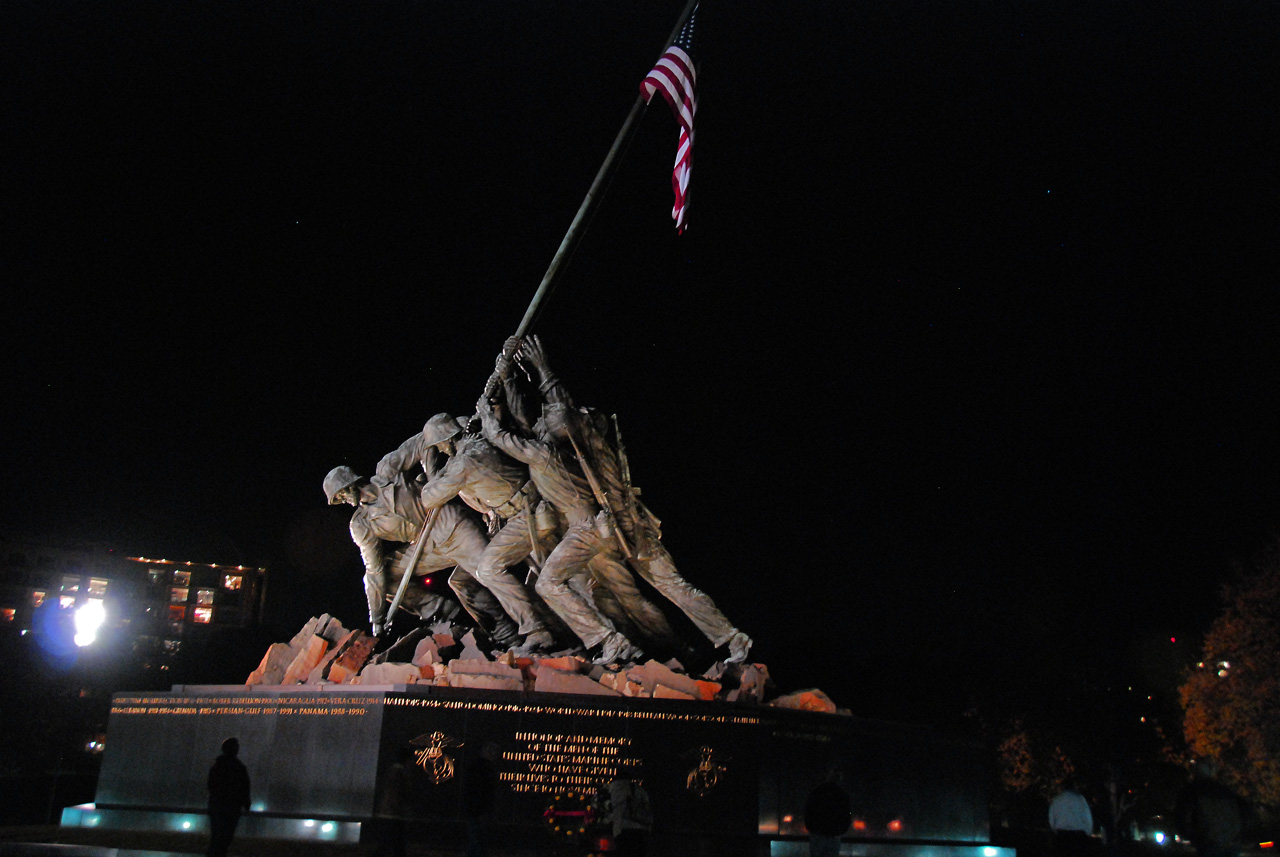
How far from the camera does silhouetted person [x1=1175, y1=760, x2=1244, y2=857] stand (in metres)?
7.57

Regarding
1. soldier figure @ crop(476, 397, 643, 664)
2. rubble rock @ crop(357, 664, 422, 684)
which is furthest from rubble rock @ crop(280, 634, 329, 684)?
soldier figure @ crop(476, 397, 643, 664)

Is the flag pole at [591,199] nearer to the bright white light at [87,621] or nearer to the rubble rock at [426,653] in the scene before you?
the rubble rock at [426,653]

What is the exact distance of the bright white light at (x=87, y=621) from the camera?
15023mm

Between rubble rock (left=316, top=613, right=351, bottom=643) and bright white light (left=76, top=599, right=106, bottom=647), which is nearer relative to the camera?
rubble rock (left=316, top=613, right=351, bottom=643)

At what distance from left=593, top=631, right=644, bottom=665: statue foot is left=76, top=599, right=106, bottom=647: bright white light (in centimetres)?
708

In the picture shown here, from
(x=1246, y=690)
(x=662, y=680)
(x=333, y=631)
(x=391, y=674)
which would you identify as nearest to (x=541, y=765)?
(x=662, y=680)

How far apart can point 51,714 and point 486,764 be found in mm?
30587

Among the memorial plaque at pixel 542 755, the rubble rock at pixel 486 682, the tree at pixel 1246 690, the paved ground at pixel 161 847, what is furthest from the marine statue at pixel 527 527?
A: the tree at pixel 1246 690

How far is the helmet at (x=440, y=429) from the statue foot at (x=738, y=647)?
15.1ft

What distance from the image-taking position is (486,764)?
880 cm

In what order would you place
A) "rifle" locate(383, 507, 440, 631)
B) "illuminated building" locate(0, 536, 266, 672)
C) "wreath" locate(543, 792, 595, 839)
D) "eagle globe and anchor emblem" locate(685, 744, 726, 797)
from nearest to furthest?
"wreath" locate(543, 792, 595, 839), "eagle globe and anchor emblem" locate(685, 744, 726, 797), "rifle" locate(383, 507, 440, 631), "illuminated building" locate(0, 536, 266, 672)

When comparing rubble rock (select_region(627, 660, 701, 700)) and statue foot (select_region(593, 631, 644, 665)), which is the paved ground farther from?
statue foot (select_region(593, 631, 644, 665))

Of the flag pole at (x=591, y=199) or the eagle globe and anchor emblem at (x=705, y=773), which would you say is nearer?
the eagle globe and anchor emblem at (x=705, y=773)

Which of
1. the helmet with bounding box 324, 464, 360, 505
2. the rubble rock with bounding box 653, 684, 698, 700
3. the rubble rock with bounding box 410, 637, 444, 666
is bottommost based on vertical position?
the rubble rock with bounding box 653, 684, 698, 700
